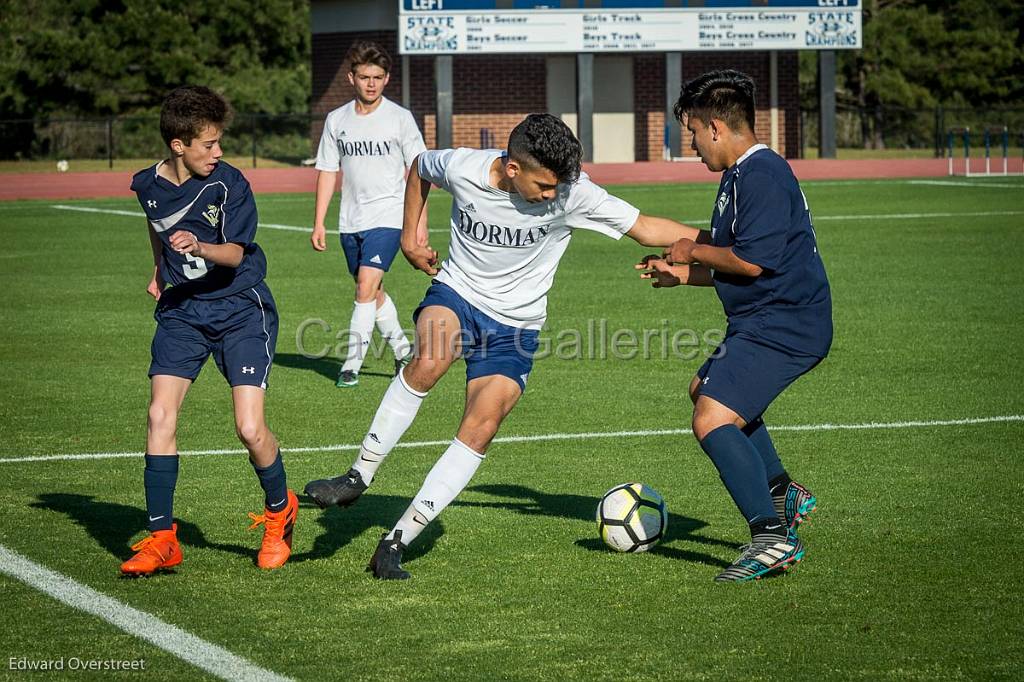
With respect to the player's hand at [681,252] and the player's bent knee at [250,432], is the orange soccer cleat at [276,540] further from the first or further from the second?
the player's hand at [681,252]

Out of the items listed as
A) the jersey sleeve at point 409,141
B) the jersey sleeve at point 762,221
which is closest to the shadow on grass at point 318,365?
the jersey sleeve at point 409,141

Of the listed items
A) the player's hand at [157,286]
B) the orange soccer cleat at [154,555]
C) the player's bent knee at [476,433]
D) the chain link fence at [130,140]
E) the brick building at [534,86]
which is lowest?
the orange soccer cleat at [154,555]

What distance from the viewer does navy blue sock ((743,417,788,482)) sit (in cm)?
621

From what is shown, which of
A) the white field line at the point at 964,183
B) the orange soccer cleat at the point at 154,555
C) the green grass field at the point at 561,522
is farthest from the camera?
the white field line at the point at 964,183

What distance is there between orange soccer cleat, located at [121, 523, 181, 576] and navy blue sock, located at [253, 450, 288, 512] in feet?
1.36

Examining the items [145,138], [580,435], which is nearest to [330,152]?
[580,435]

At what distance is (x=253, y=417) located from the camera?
5.81 m

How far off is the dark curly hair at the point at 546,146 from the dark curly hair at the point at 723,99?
487mm

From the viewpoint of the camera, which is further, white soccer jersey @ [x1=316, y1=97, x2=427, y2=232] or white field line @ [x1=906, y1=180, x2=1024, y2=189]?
white field line @ [x1=906, y1=180, x2=1024, y2=189]

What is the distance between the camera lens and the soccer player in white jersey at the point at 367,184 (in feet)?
34.9

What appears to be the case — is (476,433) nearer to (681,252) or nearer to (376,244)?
(681,252)

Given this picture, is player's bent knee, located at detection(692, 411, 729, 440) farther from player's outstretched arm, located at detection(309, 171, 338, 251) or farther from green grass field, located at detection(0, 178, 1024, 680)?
player's outstretched arm, located at detection(309, 171, 338, 251)

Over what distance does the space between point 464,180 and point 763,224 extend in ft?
4.28

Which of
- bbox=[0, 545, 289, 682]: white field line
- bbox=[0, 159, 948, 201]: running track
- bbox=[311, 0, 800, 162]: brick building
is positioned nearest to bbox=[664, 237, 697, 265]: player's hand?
bbox=[0, 545, 289, 682]: white field line
